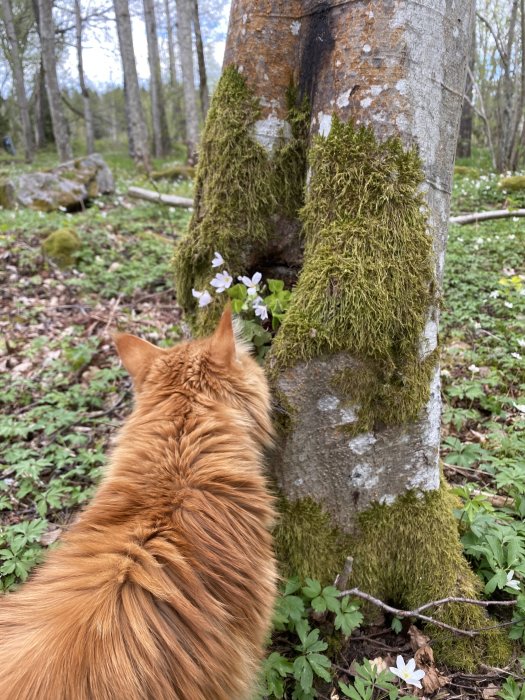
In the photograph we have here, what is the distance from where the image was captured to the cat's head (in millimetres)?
1992

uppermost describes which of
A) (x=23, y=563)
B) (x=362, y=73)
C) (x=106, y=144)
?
(x=106, y=144)

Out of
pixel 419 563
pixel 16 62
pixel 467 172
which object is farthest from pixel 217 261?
pixel 16 62

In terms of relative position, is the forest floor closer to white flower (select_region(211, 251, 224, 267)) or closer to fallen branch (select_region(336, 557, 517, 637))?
fallen branch (select_region(336, 557, 517, 637))

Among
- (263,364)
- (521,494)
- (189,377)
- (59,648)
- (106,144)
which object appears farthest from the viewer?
(106,144)

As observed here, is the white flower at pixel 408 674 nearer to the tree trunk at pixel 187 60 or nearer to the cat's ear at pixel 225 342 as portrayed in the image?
the cat's ear at pixel 225 342

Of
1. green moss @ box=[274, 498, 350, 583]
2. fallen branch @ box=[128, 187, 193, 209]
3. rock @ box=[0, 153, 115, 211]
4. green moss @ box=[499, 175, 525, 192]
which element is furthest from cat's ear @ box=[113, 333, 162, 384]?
green moss @ box=[499, 175, 525, 192]

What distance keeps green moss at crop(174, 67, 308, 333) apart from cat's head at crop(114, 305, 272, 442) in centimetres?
73

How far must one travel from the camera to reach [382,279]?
6.85 feet

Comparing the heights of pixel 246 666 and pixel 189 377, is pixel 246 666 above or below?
below

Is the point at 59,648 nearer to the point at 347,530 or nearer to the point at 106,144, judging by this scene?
the point at 347,530

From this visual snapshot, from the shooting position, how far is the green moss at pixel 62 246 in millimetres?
7289

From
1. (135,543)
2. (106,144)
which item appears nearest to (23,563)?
(135,543)

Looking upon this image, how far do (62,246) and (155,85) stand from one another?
20607 mm

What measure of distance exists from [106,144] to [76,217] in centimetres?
3183
